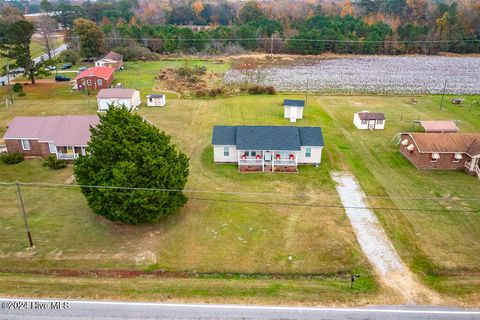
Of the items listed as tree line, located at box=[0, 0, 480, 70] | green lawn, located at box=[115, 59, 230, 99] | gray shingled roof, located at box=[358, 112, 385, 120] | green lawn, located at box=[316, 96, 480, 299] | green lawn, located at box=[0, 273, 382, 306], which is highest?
tree line, located at box=[0, 0, 480, 70]

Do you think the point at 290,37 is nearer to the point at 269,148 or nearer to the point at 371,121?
the point at 371,121

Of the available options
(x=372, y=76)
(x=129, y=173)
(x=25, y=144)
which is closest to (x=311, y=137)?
(x=129, y=173)

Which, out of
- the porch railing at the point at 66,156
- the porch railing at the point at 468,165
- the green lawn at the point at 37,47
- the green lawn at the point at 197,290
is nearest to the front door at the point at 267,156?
the green lawn at the point at 197,290

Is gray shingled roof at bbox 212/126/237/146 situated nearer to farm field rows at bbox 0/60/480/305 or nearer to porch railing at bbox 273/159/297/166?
farm field rows at bbox 0/60/480/305

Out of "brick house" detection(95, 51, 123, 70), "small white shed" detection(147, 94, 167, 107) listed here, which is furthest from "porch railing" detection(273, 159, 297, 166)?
"brick house" detection(95, 51, 123, 70)

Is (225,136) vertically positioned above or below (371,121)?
above

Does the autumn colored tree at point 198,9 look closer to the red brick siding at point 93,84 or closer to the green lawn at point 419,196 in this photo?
the red brick siding at point 93,84

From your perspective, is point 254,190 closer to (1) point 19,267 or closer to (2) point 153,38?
(1) point 19,267
